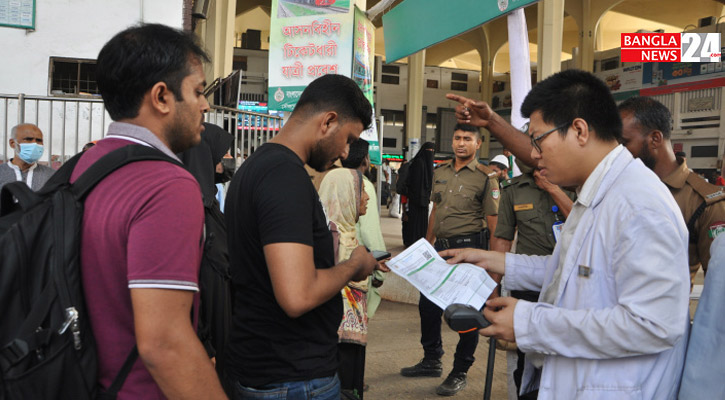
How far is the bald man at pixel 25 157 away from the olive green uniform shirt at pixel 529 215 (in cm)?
437

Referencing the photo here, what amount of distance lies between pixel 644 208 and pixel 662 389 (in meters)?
0.49

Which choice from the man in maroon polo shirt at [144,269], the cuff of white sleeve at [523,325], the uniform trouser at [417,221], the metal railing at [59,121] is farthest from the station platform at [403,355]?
the metal railing at [59,121]

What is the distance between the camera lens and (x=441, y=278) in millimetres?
1989

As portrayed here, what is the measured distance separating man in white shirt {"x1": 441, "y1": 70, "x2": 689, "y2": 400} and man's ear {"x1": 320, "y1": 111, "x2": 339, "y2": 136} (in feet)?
2.11

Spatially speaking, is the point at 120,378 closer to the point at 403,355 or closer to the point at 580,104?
the point at 580,104

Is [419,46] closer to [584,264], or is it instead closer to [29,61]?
[584,264]

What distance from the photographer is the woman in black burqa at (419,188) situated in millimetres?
8109

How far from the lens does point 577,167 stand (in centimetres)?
165

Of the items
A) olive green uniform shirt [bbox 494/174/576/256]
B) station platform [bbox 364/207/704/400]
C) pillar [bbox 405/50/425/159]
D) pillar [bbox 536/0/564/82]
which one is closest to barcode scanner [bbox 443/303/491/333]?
olive green uniform shirt [bbox 494/174/576/256]

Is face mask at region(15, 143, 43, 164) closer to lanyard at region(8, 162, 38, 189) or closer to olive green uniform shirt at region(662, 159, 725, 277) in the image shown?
lanyard at region(8, 162, 38, 189)

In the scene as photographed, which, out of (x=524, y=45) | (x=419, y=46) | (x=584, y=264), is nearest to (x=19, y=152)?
(x=419, y=46)

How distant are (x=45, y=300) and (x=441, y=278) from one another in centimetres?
129

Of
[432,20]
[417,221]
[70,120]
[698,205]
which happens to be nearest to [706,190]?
[698,205]

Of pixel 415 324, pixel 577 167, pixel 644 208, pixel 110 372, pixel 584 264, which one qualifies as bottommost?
pixel 415 324
